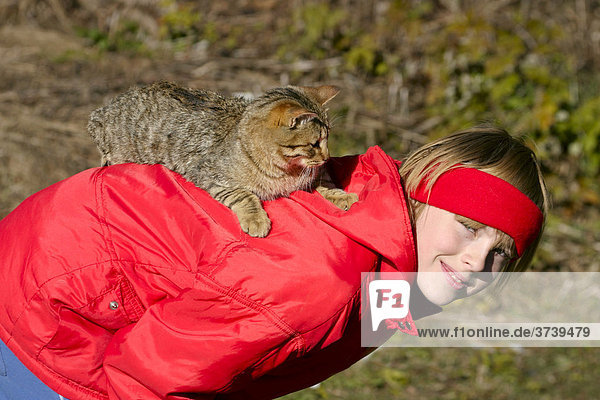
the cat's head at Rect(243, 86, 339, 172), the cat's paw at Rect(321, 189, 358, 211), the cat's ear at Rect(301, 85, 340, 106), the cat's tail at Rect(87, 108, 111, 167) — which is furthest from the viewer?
the cat's tail at Rect(87, 108, 111, 167)

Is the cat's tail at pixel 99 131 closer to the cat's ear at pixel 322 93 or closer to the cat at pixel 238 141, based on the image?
the cat at pixel 238 141

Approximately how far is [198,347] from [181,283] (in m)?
0.23

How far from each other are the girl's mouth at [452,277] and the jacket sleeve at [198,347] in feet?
1.90

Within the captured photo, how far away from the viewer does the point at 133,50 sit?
6.44 metres

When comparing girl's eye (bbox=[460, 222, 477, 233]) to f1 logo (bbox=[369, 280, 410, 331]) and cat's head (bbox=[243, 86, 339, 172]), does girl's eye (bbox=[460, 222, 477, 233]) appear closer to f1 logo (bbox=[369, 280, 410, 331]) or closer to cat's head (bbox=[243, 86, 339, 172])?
f1 logo (bbox=[369, 280, 410, 331])

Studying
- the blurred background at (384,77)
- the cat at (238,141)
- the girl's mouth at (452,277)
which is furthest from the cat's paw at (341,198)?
the blurred background at (384,77)

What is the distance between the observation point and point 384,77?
20.3 feet

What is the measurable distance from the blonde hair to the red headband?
3cm

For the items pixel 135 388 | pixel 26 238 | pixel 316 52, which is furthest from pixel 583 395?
pixel 316 52

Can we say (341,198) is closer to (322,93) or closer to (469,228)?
(469,228)

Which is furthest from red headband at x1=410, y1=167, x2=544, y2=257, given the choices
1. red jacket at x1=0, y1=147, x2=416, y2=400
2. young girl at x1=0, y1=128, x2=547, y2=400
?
red jacket at x1=0, y1=147, x2=416, y2=400

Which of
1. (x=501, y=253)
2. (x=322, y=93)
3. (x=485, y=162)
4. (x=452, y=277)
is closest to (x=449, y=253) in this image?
(x=452, y=277)

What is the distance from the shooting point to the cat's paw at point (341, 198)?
2.24m

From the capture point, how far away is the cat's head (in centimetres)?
241
